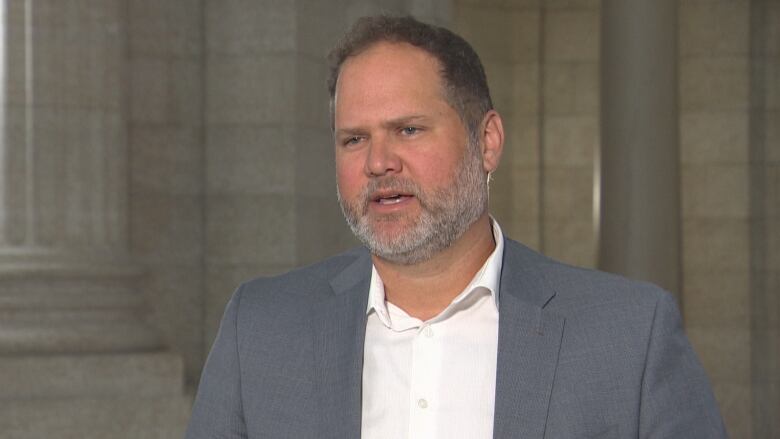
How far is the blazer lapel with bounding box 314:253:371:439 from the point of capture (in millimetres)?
2281

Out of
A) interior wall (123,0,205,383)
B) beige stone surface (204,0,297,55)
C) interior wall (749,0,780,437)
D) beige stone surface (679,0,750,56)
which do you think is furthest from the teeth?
beige stone surface (679,0,750,56)

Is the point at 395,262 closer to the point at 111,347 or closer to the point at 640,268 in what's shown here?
the point at 111,347

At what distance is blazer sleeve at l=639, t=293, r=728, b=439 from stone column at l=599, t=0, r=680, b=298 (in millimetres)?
7502

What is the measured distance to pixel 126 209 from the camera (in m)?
7.55

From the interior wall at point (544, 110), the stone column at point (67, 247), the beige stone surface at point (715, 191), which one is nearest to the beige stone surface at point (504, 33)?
the interior wall at point (544, 110)

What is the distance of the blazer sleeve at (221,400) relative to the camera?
7.82ft

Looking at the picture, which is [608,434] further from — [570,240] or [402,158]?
[570,240]

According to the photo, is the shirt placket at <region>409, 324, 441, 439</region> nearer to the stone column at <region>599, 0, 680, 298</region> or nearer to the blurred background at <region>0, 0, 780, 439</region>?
the blurred background at <region>0, 0, 780, 439</region>

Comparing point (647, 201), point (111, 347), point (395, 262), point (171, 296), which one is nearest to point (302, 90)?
point (171, 296)

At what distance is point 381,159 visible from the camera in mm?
2201

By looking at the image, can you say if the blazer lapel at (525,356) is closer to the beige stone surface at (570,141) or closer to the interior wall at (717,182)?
the interior wall at (717,182)

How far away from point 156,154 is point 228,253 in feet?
2.56

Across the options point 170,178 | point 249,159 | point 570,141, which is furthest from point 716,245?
point 170,178

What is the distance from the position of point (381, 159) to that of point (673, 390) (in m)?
0.65
